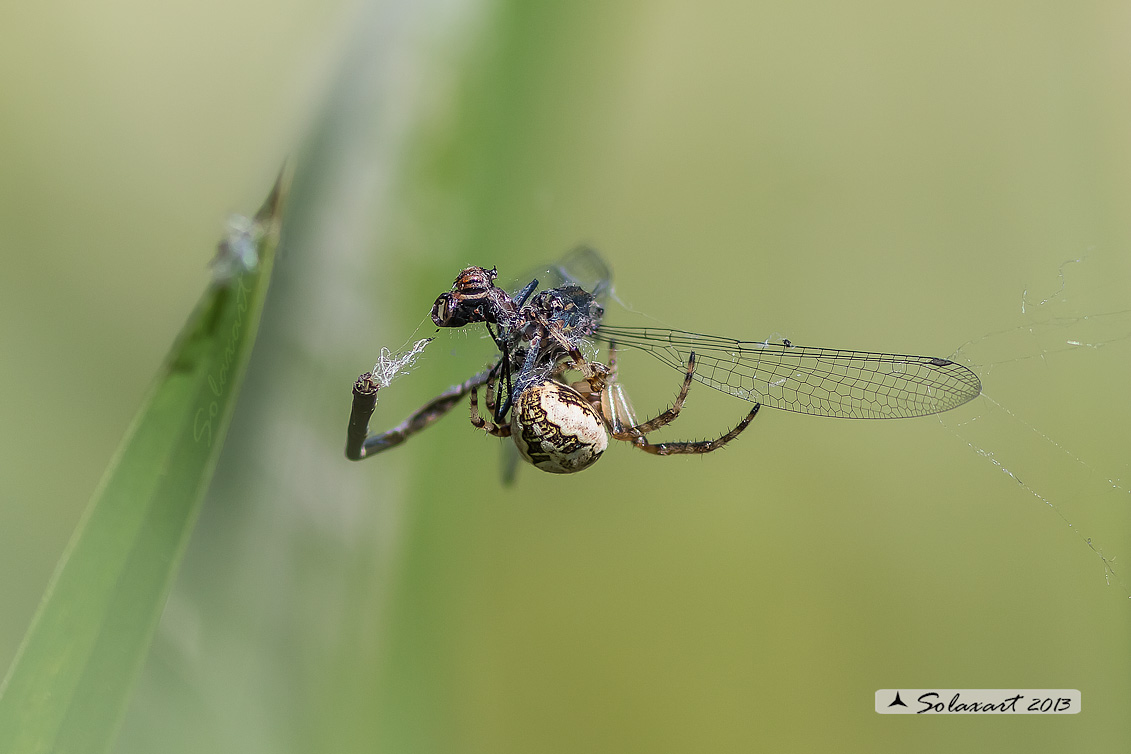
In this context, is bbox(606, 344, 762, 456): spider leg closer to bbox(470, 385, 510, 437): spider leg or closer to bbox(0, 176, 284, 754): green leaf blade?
bbox(470, 385, 510, 437): spider leg

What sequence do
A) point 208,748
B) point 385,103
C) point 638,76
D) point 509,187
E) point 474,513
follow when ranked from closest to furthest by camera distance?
point 208,748
point 385,103
point 509,187
point 474,513
point 638,76

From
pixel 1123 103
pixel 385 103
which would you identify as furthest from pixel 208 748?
pixel 1123 103

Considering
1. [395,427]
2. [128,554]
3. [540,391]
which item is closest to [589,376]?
[540,391]

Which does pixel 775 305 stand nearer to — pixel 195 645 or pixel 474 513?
pixel 474 513

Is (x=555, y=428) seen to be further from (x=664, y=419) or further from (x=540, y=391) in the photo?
(x=664, y=419)

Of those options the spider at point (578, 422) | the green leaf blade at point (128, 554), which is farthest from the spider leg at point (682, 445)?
the green leaf blade at point (128, 554)

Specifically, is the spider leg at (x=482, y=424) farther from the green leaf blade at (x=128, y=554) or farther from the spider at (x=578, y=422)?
the green leaf blade at (x=128, y=554)
